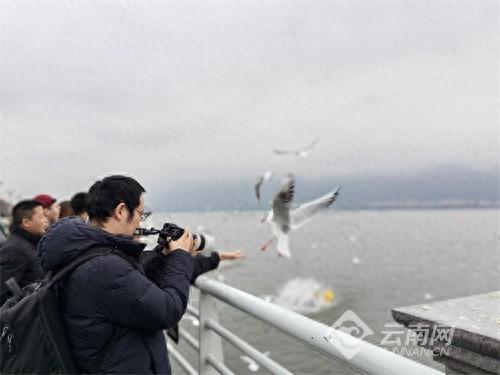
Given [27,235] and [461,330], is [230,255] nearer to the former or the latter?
[461,330]

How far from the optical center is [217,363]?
2.94m

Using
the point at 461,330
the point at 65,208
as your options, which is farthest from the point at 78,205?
the point at 461,330

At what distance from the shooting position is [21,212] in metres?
4.20

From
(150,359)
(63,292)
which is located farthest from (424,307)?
(63,292)

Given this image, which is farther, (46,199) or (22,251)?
(46,199)

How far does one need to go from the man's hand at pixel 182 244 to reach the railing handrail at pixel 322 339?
0.45 m

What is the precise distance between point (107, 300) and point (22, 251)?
2405 mm

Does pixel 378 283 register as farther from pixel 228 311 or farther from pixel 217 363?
pixel 217 363

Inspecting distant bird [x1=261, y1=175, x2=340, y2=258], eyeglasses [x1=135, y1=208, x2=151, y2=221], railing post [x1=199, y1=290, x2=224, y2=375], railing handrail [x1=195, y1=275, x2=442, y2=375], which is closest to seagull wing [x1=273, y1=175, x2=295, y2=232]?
distant bird [x1=261, y1=175, x2=340, y2=258]

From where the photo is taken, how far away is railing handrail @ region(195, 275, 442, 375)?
143 cm

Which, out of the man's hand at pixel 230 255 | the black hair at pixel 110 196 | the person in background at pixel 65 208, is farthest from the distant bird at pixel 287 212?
the black hair at pixel 110 196

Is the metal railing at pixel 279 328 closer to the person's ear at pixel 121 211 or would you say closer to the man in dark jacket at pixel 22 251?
the person's ear at pixel 121 211

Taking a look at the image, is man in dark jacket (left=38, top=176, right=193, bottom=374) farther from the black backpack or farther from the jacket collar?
the jacket collar

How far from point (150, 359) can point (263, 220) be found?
2398 mm
